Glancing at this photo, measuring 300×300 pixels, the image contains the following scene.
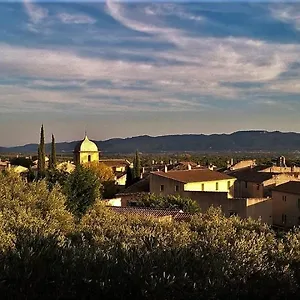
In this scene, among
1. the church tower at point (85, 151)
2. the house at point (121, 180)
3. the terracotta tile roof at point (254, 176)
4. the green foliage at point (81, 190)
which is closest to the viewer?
the green foliage at point (81, 190)

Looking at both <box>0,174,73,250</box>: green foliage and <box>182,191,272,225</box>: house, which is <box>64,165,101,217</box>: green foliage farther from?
<box>182,191,272,225</box>: house

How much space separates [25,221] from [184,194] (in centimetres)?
2144

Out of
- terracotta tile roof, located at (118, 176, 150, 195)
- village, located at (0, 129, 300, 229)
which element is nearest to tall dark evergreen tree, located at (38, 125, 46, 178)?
village, located at (0, 129, 300, 229)

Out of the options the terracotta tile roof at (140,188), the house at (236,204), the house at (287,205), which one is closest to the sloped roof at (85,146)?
the terracotta tile roof at (140,188)

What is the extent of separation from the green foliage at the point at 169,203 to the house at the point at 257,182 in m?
10.1

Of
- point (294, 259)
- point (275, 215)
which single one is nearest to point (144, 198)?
point (275, 215)

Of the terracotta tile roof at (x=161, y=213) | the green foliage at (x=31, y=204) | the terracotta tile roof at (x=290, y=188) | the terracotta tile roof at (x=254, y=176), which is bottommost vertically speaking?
the terracotta tile roof at (x=161, y=213)

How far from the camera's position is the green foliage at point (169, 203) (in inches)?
1134

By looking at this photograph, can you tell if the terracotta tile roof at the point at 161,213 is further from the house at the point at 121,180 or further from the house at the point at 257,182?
the house at the point at 121,180

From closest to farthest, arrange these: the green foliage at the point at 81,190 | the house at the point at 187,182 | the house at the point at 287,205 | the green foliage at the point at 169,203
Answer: the green foliage at the point at 81,190, the green foliage at the point at 169,203, the house at the point at 287,205, the house at the point at 187,182

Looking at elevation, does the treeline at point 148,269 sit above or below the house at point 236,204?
above

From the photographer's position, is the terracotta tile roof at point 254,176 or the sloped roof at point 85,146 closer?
the terracotta tile roof at point 254,176

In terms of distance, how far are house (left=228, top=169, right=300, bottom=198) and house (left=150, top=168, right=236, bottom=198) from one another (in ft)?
4.43

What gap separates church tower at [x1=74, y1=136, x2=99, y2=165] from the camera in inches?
2345
